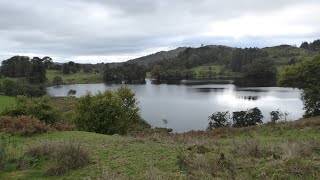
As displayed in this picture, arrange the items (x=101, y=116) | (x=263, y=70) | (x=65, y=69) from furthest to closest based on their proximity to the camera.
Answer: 1. (x=65, y=69)
2. (x=263, y=70)
3. (x=101, y=116)

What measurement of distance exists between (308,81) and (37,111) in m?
37.3

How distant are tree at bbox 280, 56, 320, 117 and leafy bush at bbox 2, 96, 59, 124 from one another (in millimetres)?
34414

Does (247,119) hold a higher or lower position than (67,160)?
lower

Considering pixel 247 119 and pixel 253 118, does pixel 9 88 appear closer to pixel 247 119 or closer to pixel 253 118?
pixel 247 119

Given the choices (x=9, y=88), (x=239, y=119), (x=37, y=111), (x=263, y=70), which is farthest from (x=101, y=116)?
(x=263, y=70)

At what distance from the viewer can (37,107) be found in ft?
96.9

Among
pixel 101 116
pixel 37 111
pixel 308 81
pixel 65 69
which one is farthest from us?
pixel 65 69

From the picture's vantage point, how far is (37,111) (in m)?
29.2

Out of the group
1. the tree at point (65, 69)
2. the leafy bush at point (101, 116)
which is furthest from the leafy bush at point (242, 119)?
the tree at point (65, 69)

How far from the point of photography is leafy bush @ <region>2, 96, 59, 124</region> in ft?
95.5

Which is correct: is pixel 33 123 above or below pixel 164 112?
above

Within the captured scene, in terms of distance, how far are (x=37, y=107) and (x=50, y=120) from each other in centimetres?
160

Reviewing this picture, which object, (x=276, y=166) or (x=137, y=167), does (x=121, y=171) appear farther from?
(x=276, y=166)

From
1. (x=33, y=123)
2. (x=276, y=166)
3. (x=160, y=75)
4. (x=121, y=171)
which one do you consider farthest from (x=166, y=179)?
(x=160, y=75)
